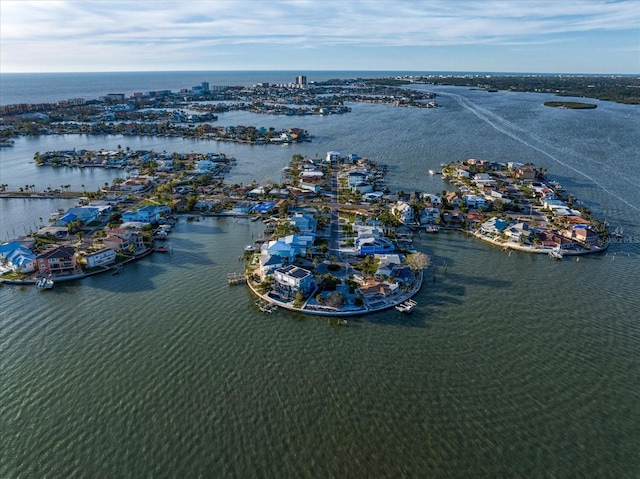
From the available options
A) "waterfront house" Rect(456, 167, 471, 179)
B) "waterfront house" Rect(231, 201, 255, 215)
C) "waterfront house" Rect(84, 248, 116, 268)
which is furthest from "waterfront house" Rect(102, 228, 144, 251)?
"waterfront house" Rect(456, 167, 471, 179)

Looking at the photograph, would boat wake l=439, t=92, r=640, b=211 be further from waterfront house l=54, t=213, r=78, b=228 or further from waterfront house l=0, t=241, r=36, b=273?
Answer: waterfront house l=54, t=213, r=78, b=228

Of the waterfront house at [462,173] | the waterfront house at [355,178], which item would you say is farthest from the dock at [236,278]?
the waterfront house at [462,173]

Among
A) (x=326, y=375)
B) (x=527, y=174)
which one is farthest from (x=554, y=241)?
(x=326, y=375)

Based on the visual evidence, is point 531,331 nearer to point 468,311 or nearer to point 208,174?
point 468,311

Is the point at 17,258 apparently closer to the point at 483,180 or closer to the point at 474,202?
the point at 474,202

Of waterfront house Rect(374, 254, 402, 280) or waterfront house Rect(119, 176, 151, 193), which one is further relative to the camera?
waterfront house Rect(119, 176, 151, 193)

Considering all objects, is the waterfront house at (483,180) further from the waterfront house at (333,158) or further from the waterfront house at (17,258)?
the waterfront house at (17,258)
